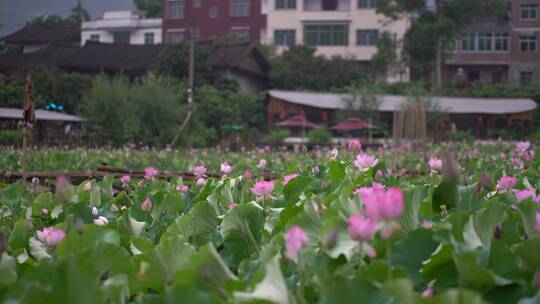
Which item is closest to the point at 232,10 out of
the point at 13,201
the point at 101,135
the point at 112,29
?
the point at 112,29

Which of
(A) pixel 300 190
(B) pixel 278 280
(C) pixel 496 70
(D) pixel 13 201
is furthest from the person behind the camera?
(C) pixel 496 70

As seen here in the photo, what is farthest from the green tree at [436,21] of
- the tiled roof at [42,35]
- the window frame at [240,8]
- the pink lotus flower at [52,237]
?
the pink lotus flower at [52,237]

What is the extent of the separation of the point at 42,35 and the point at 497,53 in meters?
20.4

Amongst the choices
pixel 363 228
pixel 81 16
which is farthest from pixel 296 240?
pixel 81 16

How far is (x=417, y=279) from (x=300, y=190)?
2.01 feet

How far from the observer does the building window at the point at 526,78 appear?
92.9 feet

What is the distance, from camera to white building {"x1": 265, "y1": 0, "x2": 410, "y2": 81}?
1264 inches

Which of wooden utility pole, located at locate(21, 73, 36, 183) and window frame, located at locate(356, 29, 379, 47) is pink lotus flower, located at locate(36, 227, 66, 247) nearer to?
wooden utility pole, located at locate(21, 73, 36, 183)

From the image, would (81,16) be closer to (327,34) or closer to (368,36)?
(327,34)

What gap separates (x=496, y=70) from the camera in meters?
31.6

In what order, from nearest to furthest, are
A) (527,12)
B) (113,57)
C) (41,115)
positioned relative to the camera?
(41,115) → (527,12) → (113,57)

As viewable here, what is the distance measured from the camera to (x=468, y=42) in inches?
1244

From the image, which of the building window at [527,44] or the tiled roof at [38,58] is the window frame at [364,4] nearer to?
the building window at [527,44]

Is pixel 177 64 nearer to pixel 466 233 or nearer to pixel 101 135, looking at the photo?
pixel 101 135
